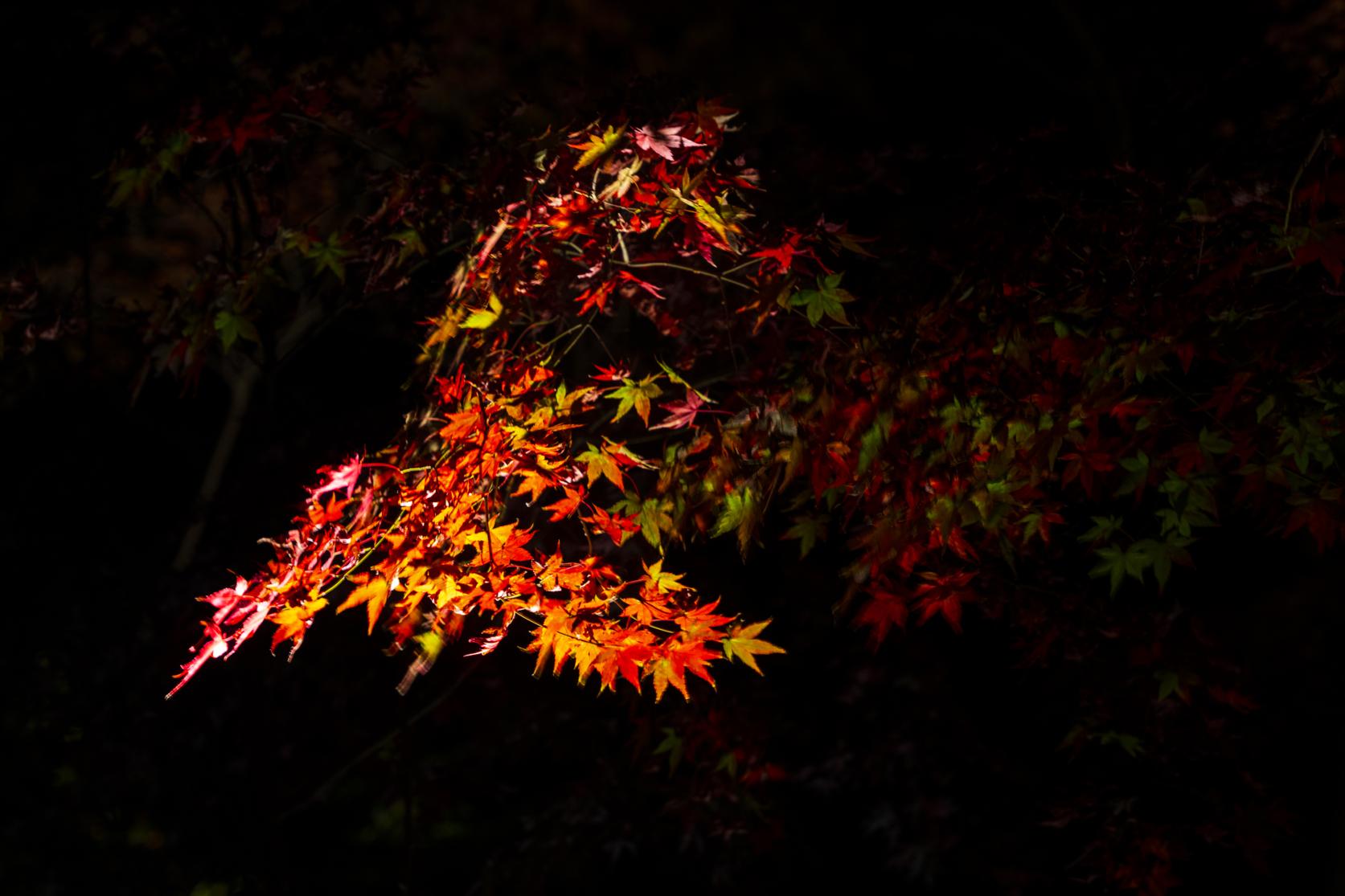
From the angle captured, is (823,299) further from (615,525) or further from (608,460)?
(615,525)

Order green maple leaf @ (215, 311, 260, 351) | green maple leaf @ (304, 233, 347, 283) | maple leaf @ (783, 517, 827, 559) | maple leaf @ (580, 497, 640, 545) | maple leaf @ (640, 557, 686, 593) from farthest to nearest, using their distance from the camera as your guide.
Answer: green maple leaf @ (304, 233, 347, 283), green maple leaf @ (215, 311, 260, 351), maple leaf @ (783, 517, 827, 559), maple leaf @ (580, 497, 640, 545), maple leaf @ (640, 557, 686, 593)

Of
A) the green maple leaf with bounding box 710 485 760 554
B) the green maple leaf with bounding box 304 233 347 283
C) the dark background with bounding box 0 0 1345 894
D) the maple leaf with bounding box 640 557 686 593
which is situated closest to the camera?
the maple leaf with bounding box 640 557 686 593

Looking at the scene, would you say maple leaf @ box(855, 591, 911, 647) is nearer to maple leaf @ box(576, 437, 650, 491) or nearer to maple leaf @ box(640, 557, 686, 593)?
maple leaf @ box(640, 557, 686, 593)

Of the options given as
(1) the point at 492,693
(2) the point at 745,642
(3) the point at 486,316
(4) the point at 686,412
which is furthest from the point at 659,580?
(1) the point at 492,693

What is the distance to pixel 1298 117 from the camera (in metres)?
3.27

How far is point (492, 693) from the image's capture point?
5305 mm

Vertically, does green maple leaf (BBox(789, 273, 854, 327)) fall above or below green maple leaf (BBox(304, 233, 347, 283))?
above

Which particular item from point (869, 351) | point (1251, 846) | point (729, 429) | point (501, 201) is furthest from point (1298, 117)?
point (1251, 846)

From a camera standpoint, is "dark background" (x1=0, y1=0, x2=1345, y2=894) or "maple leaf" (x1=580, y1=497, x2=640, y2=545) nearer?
"maple leaf" (x1=580, y1=497, x2=640, y2=545)

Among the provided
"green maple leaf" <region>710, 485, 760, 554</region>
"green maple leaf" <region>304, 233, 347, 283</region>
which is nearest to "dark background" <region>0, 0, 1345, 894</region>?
"green maple leaf" <region>304, 233, 347, 283</region>

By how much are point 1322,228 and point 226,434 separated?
5.24m

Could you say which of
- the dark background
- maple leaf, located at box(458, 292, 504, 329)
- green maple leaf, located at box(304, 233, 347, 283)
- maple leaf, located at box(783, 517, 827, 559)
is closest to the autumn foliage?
maple leaf, located at box(458, 292, 504, 329)

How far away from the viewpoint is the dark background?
4734mm

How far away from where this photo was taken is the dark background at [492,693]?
473 centimetres
